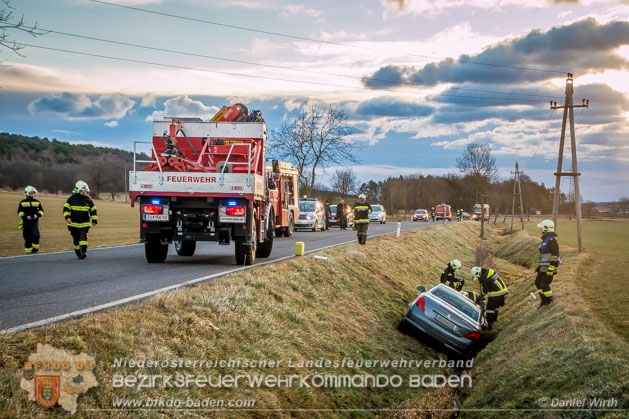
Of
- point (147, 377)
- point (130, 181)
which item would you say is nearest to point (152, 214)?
point (130, 181)

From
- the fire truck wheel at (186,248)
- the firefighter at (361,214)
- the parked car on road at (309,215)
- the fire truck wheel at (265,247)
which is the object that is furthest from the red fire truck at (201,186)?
the parked car on road at (309,215)

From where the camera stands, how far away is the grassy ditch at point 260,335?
541cm

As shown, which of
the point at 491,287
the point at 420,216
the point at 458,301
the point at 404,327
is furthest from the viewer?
the point at 420,216

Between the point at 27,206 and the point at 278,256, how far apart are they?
7.35 metres

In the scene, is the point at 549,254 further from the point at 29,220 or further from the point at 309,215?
the point at 309,215

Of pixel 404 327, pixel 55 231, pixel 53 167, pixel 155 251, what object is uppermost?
pixel 53 167

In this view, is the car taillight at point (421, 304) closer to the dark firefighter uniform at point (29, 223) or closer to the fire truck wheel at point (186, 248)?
the fire truck wheel at point (186, 248)

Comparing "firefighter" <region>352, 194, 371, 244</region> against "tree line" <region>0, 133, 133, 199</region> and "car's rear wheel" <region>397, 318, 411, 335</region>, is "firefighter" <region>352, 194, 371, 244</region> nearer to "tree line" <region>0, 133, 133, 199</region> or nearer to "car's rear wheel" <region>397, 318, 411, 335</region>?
"car's rear wheel" <region>397, 318, 411, 335</region>

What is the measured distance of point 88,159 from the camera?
106438 mm

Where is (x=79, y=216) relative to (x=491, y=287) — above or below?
above

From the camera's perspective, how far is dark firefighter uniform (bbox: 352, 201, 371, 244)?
62.0ft

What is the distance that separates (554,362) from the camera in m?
9.81

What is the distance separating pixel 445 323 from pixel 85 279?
779 cm

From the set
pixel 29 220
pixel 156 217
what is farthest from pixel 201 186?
pixel 29 220
